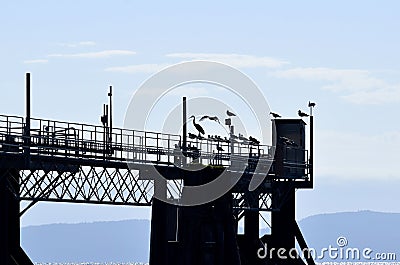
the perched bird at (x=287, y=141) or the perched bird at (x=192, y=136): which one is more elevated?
the perched bird at (x=192, y=136)

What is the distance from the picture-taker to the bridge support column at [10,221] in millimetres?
66812

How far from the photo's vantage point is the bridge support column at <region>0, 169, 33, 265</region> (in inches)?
2630

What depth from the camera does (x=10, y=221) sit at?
68812mm

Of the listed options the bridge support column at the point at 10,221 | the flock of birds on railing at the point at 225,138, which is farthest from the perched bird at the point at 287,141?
the bridge support column at the point at 10,221

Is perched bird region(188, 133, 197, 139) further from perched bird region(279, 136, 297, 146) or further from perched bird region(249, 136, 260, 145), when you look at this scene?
perched bird region(279, 136, 297, 146)

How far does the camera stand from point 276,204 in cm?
9706

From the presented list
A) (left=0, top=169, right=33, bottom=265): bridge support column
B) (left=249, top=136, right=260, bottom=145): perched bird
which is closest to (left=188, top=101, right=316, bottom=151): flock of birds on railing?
(left=249, top=136, right=260, bottom=145): perched bird

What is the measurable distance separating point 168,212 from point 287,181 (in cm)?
1926

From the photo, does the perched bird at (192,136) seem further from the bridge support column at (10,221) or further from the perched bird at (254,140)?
the bridge support column at (10,221)

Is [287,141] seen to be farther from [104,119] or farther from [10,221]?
[10,221]

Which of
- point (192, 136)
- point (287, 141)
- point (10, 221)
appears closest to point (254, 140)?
point (287, 141)

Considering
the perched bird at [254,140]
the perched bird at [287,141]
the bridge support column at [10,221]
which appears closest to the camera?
the bridge support column at [10,221]

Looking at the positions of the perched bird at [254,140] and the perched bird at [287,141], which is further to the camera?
the perched bird at [287,141]

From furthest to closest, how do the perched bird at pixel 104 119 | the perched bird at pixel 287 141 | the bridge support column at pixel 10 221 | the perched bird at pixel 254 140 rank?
the perched bird at pixel 287 141 < the perched bird at pixel 254 140 < the perched bird at pixel 104 119 < the bridge support column at pixel 10 221
